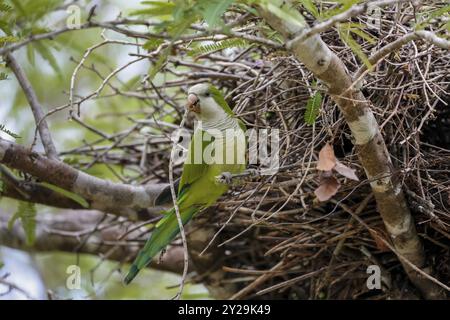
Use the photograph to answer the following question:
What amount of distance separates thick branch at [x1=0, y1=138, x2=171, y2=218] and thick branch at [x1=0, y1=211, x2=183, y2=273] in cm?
49

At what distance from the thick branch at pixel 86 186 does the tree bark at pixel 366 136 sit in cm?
93

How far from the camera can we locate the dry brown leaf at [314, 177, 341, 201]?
2.40 m

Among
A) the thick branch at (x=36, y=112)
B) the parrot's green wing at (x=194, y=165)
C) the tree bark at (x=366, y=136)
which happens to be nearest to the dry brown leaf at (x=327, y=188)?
the tree bark at (x=366, y=136)

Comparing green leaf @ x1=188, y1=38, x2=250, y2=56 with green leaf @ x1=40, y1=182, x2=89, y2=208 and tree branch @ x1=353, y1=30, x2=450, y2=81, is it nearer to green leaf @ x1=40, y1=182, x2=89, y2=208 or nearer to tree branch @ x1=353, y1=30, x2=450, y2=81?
tree branch @ x1=353, y1=30, x2=450, y2=81

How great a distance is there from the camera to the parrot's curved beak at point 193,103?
10.2 feet

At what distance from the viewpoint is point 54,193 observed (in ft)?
11.1

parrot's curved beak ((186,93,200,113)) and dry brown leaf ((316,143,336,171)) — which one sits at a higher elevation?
parrot's curved beak ((186,93,200,113))

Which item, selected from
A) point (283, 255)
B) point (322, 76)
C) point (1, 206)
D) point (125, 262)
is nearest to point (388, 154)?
point (322, 76)

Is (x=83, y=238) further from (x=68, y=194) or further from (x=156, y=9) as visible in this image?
(x=156, y=9)

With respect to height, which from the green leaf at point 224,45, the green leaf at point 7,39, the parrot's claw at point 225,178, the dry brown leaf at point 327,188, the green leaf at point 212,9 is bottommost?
the dry brown leaf at point 327,188

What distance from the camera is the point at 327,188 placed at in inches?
95.6

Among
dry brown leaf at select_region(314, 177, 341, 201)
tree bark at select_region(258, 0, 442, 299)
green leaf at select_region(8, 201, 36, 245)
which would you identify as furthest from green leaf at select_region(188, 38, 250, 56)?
green leaf at select_region(8, 201, 36, 245)

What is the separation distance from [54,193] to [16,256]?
6.69ft

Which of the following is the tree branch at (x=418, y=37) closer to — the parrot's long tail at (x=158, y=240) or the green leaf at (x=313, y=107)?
the green leaf at (x=313, y=107)
